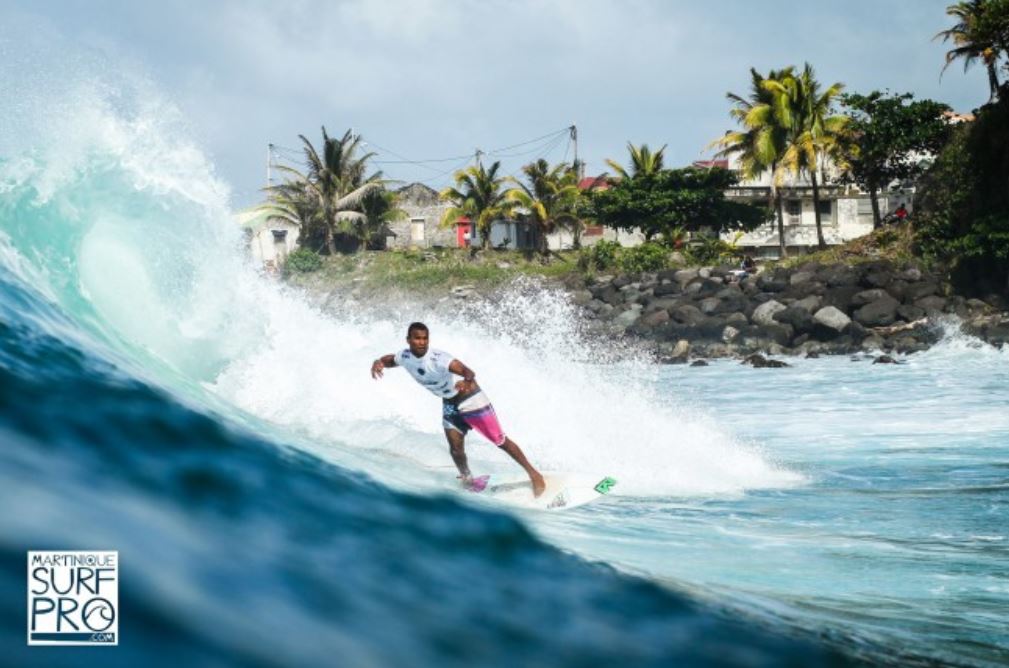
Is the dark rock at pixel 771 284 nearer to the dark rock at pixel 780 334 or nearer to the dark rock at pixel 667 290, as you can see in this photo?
the dark rock at pixel 667 290

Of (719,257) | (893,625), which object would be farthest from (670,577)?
(719,257)

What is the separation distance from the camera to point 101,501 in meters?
3.32

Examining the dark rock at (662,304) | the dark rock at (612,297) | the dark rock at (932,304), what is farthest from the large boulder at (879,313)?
the dark rock at (612,297)

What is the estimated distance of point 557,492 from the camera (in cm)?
737

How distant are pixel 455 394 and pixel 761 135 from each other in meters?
36.6

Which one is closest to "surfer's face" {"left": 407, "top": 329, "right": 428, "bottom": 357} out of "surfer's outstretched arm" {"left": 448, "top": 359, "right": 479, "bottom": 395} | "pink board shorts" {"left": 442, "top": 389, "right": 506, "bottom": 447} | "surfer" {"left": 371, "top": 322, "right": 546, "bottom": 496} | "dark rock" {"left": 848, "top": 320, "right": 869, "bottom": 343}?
"surfer" {"left": 371, "top": 322, "right": 546, "bottom": 496}

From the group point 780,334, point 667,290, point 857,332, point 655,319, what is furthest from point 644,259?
point 857,332

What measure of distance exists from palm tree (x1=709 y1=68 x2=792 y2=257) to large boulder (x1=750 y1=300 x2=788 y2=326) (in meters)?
10.3

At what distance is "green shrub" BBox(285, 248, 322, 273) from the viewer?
49.2m

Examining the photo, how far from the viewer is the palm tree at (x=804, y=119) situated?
4081 cm

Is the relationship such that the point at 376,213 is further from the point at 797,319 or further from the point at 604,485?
the point at 604,485

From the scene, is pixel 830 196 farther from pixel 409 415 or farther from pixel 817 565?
pixel 817 565

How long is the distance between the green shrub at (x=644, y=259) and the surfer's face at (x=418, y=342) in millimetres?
33997

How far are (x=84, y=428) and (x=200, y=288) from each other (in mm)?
10172
